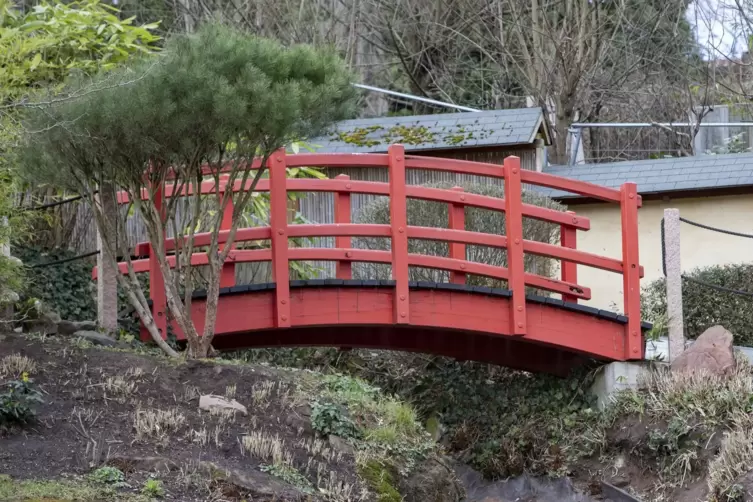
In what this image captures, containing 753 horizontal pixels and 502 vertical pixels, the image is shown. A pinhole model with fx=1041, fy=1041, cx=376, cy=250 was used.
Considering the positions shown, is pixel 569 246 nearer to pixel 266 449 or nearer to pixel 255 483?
pixel 266 449

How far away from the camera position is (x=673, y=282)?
30.8 ft

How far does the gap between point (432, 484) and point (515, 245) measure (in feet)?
9.98

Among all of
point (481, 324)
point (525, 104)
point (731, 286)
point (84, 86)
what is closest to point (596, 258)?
point (481, 324)

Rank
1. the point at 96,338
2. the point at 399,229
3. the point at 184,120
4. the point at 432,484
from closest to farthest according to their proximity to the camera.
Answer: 1. the point at 432,484
2. the point at 184,120
3. the point at 96,338
4. the point at 399,229

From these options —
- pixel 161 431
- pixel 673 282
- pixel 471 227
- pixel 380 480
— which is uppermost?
pixel 471 227

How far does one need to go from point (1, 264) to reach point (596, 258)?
5.12m

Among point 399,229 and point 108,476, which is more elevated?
point 399,229

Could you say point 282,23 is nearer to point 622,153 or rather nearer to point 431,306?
point 622,153

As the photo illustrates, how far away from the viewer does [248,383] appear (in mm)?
7109

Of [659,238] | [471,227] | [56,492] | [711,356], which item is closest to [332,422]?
[56,492]

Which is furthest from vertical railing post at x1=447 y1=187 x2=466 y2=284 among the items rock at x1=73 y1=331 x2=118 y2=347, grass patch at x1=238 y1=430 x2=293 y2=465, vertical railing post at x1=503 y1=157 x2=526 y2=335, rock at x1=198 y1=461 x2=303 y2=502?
rock at x1=198 y1=461 x2=303 y2=502

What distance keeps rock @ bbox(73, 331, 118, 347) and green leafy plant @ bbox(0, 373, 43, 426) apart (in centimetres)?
174

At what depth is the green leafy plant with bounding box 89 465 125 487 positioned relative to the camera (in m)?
5.36

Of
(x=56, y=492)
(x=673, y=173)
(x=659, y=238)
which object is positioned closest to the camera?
(x=56, y=492)
